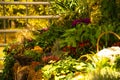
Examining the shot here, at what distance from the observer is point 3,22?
45.9 feet

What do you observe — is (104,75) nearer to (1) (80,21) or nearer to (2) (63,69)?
(2) (63,69)

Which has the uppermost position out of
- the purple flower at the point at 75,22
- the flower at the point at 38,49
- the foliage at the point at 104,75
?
the purple flower at the point at 75,22

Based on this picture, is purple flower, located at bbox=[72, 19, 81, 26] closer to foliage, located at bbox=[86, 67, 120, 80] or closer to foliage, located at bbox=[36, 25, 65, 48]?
foliage, located at bbox=[36, 25, 65, 48]

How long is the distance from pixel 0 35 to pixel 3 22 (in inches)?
16.4

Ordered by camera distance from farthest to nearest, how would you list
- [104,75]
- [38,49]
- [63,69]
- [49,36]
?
[49,36], [38,49], [63,69], [104,75]

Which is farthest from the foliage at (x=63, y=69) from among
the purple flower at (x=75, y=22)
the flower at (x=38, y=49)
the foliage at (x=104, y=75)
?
the purple flower at (x=75, y=22)

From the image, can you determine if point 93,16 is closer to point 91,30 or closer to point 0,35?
point 91,30

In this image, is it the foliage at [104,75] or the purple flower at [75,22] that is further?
the purple flower at [75,22]

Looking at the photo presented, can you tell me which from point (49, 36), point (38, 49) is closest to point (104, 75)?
point (38, 49)

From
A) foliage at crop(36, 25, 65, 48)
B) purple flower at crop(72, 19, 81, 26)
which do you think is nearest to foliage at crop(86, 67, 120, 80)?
foliage at crop(36, 25, 65, 48)

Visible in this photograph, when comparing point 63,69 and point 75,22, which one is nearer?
point 63,69

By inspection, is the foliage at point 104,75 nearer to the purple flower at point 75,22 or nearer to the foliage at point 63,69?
the foliage at point 63,69

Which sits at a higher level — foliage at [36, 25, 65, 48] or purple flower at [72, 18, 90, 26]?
purple flower at [72, 18, 90, 26]

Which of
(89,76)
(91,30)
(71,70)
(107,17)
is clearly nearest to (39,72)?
(71,70)
